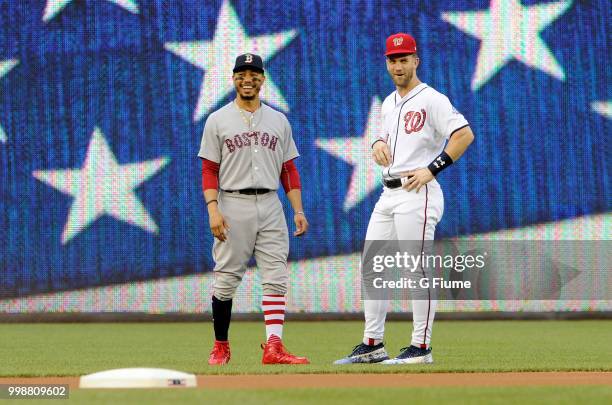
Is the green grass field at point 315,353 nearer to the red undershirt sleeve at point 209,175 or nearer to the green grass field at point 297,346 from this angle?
the green grass field at point 297,346

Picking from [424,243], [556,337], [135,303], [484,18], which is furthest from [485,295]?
[424,243]

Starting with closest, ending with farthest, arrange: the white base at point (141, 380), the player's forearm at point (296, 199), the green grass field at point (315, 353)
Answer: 1. the green grass field at point (315, 353)
2. the white base at point (141, 380)
3. the player's forearm at point (296, 199)

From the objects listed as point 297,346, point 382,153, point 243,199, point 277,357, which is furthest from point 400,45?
point 297,346

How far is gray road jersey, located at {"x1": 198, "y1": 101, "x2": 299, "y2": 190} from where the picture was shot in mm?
6953

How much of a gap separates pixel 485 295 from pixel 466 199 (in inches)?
37.2

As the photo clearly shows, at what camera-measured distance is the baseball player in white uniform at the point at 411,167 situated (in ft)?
22.1

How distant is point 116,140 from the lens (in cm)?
1141

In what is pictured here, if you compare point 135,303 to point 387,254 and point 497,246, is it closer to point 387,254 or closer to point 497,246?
point 497,246

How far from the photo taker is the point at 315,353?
8.00 m

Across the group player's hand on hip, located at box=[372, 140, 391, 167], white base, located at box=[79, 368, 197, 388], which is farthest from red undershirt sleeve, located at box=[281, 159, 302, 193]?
white base, located at box=[79, 368, 197, 388]

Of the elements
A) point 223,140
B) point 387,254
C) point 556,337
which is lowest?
point 556,337
